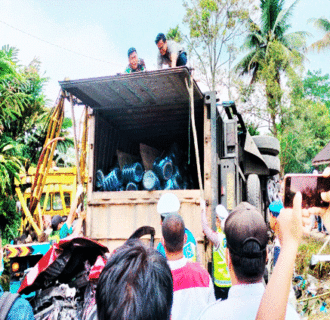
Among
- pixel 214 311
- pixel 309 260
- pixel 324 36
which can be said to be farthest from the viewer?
pixel 324 36

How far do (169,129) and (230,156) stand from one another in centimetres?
160

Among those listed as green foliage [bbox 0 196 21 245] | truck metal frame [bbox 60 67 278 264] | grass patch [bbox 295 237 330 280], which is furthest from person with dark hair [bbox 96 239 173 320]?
green foliage [bbox 0 196 21 245]

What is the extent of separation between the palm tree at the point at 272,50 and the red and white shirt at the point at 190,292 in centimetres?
1944

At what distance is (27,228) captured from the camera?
682cm

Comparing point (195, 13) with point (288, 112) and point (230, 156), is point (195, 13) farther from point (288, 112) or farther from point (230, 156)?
point (230, 156)

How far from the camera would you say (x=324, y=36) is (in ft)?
79.4

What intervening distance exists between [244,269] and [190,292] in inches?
28.8

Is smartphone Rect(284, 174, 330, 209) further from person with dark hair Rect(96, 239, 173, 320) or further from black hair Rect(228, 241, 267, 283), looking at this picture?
person with dark hair Rect(96, 239, 173, 320)

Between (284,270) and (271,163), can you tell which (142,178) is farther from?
(284,270)

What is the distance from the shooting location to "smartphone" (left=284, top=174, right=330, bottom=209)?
1169mm

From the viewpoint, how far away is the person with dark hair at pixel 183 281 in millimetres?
1951

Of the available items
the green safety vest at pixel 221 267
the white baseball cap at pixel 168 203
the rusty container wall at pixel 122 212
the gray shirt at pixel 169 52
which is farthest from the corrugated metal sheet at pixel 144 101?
the green safety vest at pixel 221 267

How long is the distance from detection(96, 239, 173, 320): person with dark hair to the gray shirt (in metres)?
4.48

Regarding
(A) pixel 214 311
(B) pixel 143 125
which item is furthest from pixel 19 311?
(B) pixel 143 125
